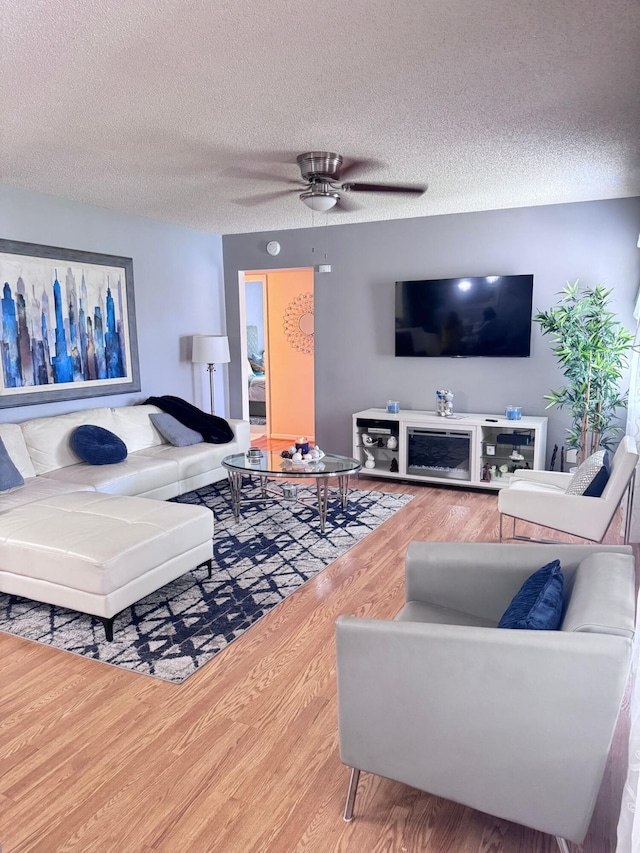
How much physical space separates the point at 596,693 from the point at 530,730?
0.20 meters

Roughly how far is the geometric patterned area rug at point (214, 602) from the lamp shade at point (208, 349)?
1.97 metres

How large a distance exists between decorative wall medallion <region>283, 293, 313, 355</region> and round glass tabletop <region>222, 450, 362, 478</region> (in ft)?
10.5

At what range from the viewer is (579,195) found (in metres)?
4.64

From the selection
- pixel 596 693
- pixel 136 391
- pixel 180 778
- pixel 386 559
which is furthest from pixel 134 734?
pixel 136 391

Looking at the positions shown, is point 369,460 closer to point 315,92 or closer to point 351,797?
point 315,92

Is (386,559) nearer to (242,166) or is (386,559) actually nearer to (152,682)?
(152,682)

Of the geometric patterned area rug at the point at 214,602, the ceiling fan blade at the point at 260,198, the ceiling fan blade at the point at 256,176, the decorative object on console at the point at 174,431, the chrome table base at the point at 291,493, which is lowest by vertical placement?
the geometric patterned area rug at the point at 214,602

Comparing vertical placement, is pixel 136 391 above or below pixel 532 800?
above

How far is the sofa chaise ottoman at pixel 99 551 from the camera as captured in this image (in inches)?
109

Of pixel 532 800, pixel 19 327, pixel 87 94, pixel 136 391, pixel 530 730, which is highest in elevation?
pixel 87 94

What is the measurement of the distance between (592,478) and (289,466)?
202cm

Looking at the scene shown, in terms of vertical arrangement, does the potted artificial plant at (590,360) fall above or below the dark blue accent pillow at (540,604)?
above

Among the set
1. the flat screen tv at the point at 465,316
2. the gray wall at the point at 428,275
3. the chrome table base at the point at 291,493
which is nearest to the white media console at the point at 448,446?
the gray wall at the point at 428,275

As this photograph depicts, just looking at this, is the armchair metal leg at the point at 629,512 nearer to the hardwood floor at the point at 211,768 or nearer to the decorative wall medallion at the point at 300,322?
the hardwood floor at the point at 211,768
